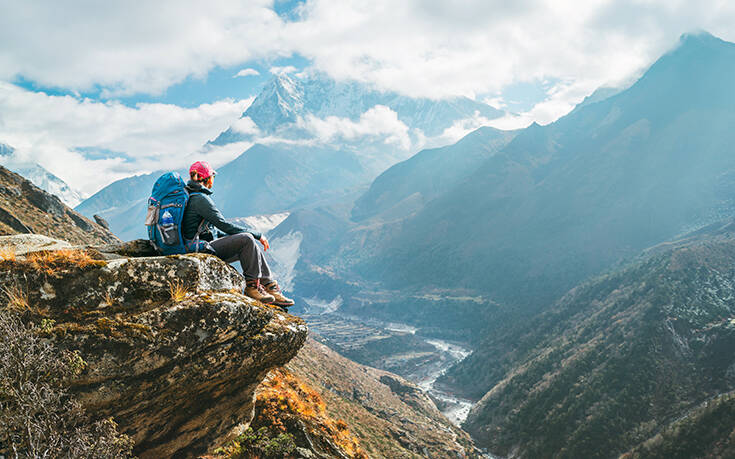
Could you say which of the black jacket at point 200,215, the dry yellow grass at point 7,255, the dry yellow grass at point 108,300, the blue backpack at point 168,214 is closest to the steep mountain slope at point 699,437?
the black jacket at point 200,215

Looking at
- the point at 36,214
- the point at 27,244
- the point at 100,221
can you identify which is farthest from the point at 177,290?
the point at 100,221

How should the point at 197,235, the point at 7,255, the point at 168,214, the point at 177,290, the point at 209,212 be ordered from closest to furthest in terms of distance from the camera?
the point at 7,255
the point at 177,290
the point at 168,214
the point at 209,212
the point at 197,235

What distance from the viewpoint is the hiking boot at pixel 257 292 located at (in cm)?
1023

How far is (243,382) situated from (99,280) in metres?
4.75

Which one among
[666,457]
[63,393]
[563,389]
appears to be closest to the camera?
[63,393]

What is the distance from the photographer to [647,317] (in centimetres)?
13700

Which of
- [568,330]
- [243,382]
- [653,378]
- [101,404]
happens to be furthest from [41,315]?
[568,330]

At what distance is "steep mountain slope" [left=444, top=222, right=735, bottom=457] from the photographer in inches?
4006

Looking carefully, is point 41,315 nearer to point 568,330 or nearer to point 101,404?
point 101,404

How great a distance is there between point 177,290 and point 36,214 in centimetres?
6516

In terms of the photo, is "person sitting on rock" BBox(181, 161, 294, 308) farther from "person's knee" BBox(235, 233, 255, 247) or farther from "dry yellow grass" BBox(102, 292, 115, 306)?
"dry yellow grass" BBox(102, 292, 115, 306)

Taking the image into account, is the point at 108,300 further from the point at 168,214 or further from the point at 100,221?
the point at 100,221

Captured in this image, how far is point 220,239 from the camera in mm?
10375

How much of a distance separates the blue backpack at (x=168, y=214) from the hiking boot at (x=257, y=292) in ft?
6.49
